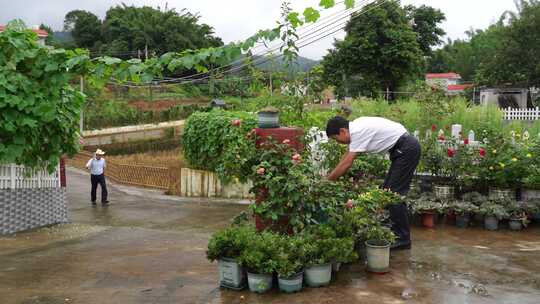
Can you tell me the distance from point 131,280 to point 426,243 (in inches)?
137

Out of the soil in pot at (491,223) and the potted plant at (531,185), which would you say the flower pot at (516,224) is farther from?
the potted plant at (531,185)

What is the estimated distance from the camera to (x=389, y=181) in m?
5.67

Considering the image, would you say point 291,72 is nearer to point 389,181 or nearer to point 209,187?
point 389,181

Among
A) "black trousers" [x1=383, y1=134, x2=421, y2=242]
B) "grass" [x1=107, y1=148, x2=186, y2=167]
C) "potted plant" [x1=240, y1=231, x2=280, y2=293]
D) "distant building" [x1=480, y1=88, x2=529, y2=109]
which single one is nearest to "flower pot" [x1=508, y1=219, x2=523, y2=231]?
"black trousers" [x1=383, y1=134, x2=421, y2=242]

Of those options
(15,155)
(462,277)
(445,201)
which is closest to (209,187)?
(445,201)

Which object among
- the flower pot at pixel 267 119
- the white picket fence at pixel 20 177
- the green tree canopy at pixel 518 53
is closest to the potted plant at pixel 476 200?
the flower pot at pixel 267 119

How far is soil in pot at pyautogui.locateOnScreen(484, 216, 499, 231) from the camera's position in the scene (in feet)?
23.4

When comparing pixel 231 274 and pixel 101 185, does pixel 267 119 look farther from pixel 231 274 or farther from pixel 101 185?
pixel 101 185

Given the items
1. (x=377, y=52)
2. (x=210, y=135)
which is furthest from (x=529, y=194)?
(x=377, y=52)

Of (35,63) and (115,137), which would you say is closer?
(35,63)

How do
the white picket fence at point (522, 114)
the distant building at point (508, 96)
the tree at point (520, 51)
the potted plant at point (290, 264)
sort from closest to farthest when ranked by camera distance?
the potted plant at point (290, 264)
the white picket fence at point (522, 114)
the tree at point (520, 51)
the distant building at point (508, 96)

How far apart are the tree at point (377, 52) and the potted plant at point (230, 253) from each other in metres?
30.9

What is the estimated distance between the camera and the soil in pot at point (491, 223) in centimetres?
712

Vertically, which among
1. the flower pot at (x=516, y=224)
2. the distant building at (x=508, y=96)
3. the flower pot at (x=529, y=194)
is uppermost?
the distant building at (x=508, y=96)
